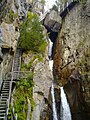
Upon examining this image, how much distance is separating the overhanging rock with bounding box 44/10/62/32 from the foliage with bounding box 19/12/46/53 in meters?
4.53

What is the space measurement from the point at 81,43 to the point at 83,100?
17.4 ft

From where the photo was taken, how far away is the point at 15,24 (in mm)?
17250

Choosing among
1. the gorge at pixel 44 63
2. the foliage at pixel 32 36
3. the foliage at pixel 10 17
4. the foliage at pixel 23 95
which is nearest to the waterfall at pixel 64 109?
the gorge at pixel 44 63

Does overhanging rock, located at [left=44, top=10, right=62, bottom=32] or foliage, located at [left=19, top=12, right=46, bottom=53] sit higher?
overhanging rock, located at [left=44, top=10, right=62, bottom=32]

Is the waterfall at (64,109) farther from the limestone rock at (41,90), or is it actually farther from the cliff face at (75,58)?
the limestone rock at (41,90)

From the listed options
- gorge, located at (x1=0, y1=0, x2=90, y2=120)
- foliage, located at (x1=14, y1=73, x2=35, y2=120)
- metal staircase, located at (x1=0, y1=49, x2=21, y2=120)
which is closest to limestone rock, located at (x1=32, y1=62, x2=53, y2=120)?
gorge, located at (x1=0, y1=0, x2=90, y2=120)

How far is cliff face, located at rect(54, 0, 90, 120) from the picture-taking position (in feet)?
58.7

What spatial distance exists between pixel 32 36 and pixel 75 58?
4.38 meters

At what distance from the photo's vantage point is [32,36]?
741 inches

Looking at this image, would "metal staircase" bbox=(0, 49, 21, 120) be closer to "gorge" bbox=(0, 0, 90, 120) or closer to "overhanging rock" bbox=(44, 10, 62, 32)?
"gorge" bbox=(0, 0, 90, 120)

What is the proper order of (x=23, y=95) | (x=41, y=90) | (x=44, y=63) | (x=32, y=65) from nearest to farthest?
(x=23, y=95) < (x=41, y=90) < (x=32, y=65) < (x=44, y=63)

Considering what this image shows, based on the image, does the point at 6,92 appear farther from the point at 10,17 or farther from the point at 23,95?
the point at 10,17

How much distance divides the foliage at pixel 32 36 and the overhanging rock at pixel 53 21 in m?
4.53

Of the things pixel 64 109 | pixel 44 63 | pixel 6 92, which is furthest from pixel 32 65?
pixel 64 109
